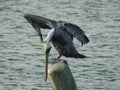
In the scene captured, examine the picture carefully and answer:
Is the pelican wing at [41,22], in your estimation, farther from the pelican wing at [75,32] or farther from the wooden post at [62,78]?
the wooden post at [62,78]

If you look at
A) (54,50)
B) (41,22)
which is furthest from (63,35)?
(54,50)

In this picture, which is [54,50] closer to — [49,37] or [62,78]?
[49,37]

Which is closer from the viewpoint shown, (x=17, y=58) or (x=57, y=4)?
(x=17, y=58)

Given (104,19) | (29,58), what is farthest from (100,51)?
(104,19)

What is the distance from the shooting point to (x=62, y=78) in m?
8.75

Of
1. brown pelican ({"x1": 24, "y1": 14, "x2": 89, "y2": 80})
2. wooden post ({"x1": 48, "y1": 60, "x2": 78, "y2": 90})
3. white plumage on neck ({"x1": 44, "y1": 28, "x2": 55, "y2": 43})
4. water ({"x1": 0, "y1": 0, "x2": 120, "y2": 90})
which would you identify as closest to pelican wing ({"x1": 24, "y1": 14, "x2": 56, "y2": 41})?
brown pelican ({"x1": 24, "y1": 14, "x2": 89, "y2": 80})

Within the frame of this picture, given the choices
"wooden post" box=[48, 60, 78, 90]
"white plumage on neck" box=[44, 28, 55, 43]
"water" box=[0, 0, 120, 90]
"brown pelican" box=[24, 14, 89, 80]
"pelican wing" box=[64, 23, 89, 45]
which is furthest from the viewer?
"water" box=[0, 0, 120, 90]

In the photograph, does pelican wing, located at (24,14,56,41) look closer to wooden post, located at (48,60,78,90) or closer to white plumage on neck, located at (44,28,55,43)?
white plumage on neck, located at (44,28,55,43)

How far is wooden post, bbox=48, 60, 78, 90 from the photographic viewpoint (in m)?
8.74

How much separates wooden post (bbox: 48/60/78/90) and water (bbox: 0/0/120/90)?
6175 millimetres

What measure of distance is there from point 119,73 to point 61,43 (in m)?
6.25

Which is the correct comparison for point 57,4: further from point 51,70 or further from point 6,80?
point 51,70

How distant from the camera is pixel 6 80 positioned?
51.5 feet

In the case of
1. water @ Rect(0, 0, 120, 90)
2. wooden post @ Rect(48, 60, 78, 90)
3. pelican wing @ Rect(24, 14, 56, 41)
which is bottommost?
water @ Rect(0, 0, 120, 90)
